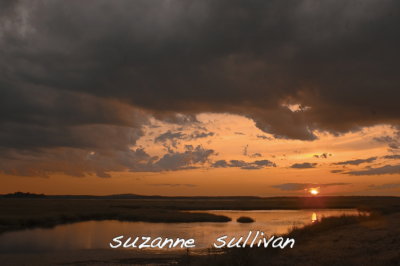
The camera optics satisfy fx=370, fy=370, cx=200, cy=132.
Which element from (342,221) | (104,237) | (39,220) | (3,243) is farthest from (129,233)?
(342,221)

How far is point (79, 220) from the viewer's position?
56.5m

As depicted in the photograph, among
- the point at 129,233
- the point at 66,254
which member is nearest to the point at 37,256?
the point at 66,254

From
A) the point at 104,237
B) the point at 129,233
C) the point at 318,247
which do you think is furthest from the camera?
the point at 129,233

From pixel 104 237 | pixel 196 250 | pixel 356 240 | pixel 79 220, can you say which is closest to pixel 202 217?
pixel 79 220

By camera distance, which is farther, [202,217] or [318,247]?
[202,217]

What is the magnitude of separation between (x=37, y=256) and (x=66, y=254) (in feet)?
6.88

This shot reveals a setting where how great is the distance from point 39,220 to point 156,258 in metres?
30.6

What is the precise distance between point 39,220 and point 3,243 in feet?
50.6

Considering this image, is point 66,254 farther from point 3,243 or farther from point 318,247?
point 318,247

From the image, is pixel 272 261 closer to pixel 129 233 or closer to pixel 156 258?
pixel 156 258

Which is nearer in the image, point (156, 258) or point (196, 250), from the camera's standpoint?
point (156, 258)

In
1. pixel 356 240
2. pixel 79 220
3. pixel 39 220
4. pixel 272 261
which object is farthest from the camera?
pixel 79 220

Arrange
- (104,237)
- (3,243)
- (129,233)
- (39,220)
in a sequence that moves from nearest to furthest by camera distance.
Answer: (3,243) → (104,237) → (129,233) → (39,220)

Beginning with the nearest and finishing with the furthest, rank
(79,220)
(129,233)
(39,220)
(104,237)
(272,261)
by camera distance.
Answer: (272,261)
(104,237)
(129,233)
(39,220)
(79,220)
